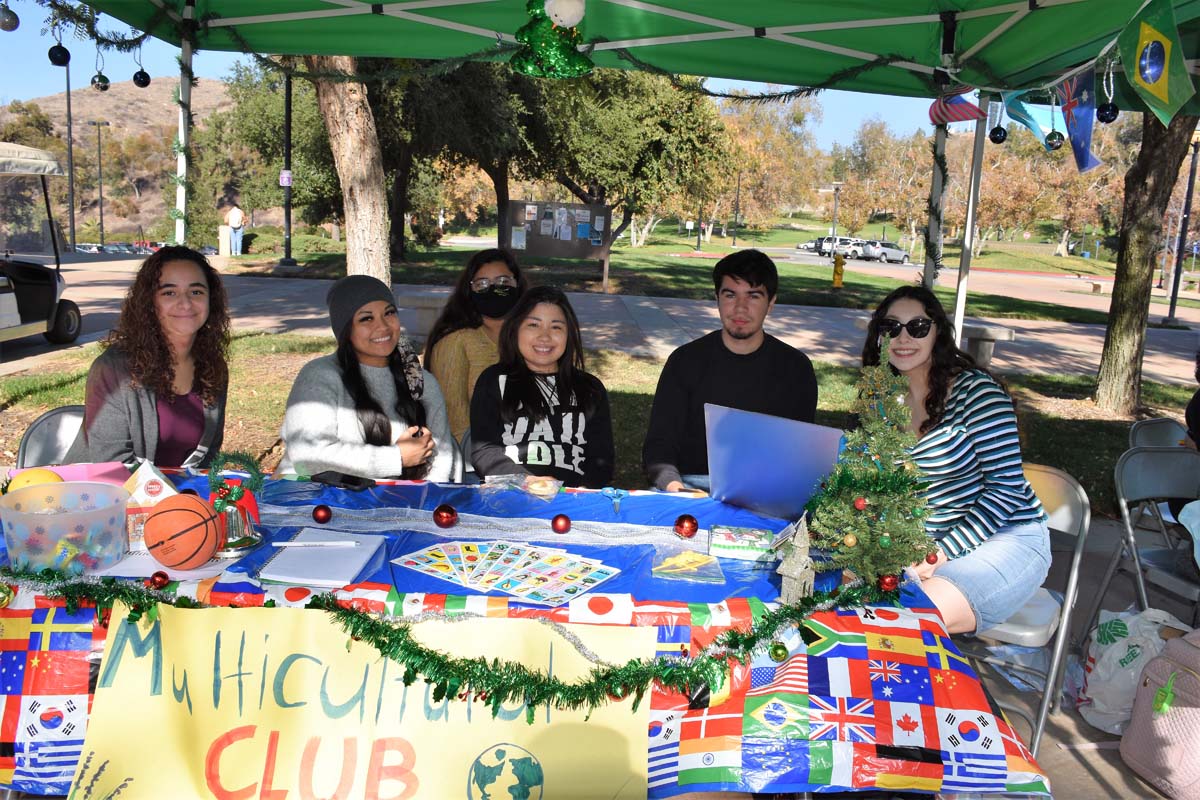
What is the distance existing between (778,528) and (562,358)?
1140 millimetres

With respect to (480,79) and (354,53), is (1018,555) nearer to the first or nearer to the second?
(354,53)

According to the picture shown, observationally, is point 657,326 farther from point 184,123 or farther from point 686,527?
point 686,527

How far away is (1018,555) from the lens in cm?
276

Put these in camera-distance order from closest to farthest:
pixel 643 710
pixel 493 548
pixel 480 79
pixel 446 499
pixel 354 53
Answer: pixel 643 710 → pixel 493 548 → pixel 446 499 → pixel 354 53 → pixel 480 79

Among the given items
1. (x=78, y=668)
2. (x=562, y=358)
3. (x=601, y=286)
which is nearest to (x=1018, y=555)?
(x=562, y=358)

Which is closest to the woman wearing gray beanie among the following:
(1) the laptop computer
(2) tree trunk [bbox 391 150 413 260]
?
(1) the laptop computer

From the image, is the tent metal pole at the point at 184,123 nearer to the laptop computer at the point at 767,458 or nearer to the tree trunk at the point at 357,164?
the tree trunk at the point at 357,164

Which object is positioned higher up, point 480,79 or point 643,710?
point 480,79

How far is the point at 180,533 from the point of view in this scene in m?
2.00

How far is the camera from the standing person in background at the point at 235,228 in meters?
23.2

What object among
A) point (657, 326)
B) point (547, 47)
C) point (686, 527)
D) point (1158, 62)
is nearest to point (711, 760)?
point (686, 527)

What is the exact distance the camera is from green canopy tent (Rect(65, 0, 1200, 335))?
414 centimetres

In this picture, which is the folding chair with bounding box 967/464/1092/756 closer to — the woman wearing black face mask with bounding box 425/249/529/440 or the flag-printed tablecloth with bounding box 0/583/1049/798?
the flag-printed tablecloth with bounding box 0/583/1049/798

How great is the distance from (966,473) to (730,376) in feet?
3.61
